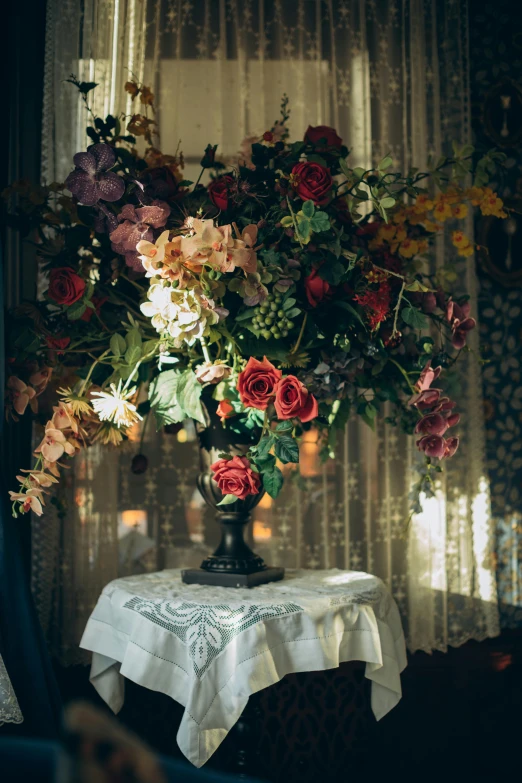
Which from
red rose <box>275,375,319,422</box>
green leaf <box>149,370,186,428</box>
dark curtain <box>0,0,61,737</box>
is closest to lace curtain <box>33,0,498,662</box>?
dark curtain <box>0,0,61,737</box>

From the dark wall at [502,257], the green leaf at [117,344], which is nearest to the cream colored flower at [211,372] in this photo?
the green leaf at [117,344]

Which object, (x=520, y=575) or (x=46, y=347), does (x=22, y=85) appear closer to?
(x=46, y=347)

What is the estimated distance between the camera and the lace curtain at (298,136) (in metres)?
2.36

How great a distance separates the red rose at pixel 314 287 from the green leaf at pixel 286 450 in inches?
12.2

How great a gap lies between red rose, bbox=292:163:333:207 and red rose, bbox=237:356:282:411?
0.38 metres

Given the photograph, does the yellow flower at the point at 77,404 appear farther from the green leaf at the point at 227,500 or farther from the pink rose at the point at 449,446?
the pink rose at the point at 449,446

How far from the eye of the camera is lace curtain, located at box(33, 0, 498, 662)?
2363 millimetres

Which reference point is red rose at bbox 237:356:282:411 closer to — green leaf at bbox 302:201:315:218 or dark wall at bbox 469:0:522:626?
green leaf at bbox 302:201:315:218

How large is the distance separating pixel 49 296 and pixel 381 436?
Result: 4.17 feet

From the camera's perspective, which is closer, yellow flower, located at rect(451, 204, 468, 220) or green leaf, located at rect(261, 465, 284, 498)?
green leaf, located at rect(261, 465, 284, 498)

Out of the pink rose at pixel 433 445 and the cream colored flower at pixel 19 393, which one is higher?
the cream colored flower at pixel 19 393

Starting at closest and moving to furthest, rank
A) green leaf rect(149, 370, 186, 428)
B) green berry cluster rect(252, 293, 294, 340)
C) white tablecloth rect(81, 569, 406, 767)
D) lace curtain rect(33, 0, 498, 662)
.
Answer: white tablecloth rect(81, 569, 406, 767) < green berry cluster rect(252, 293, 294, 340) < green leaf rect(149, 370, 186, 428) < lace curtain rect(33, 0, 498, 662)

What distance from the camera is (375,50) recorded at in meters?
2.67

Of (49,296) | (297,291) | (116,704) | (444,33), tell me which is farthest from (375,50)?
(116,704)
